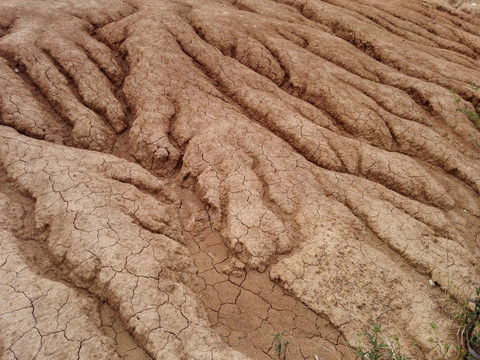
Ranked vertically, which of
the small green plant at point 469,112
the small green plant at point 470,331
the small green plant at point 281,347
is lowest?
the small green plant at point 281,347

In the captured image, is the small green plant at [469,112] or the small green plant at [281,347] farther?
the small green plant at [469,112]

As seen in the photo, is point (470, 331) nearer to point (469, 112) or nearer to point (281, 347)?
point (281, 347)

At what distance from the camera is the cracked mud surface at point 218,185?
2.14 metres

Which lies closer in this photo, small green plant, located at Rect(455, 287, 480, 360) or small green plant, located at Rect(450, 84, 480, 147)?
small green plant, located at Rect(455, 287, 480, 360)

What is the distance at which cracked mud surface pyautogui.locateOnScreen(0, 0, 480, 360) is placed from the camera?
7.03ft

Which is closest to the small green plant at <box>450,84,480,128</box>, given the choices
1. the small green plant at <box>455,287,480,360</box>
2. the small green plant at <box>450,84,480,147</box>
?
the small green plant at <box>450,84,480,147</box>

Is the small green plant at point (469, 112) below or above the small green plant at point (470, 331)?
above

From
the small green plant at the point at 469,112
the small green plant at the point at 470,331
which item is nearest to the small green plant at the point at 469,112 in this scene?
the small green plant at the point at 469,112

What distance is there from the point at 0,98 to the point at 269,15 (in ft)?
17.3

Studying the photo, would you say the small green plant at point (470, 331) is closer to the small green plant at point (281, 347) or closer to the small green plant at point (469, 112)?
the small green plant at point (281, 347)

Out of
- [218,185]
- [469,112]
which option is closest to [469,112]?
[469,112]

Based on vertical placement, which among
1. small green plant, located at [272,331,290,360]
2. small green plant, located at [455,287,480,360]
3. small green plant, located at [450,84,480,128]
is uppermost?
small green plant, located at [450,84,480,128]

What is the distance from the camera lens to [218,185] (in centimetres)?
311

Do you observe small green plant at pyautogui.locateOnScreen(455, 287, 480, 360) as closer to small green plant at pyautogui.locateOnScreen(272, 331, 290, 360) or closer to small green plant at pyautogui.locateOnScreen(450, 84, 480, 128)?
small green plant at pyautogui.locateOnScreen(272, 331, 290, 360)
